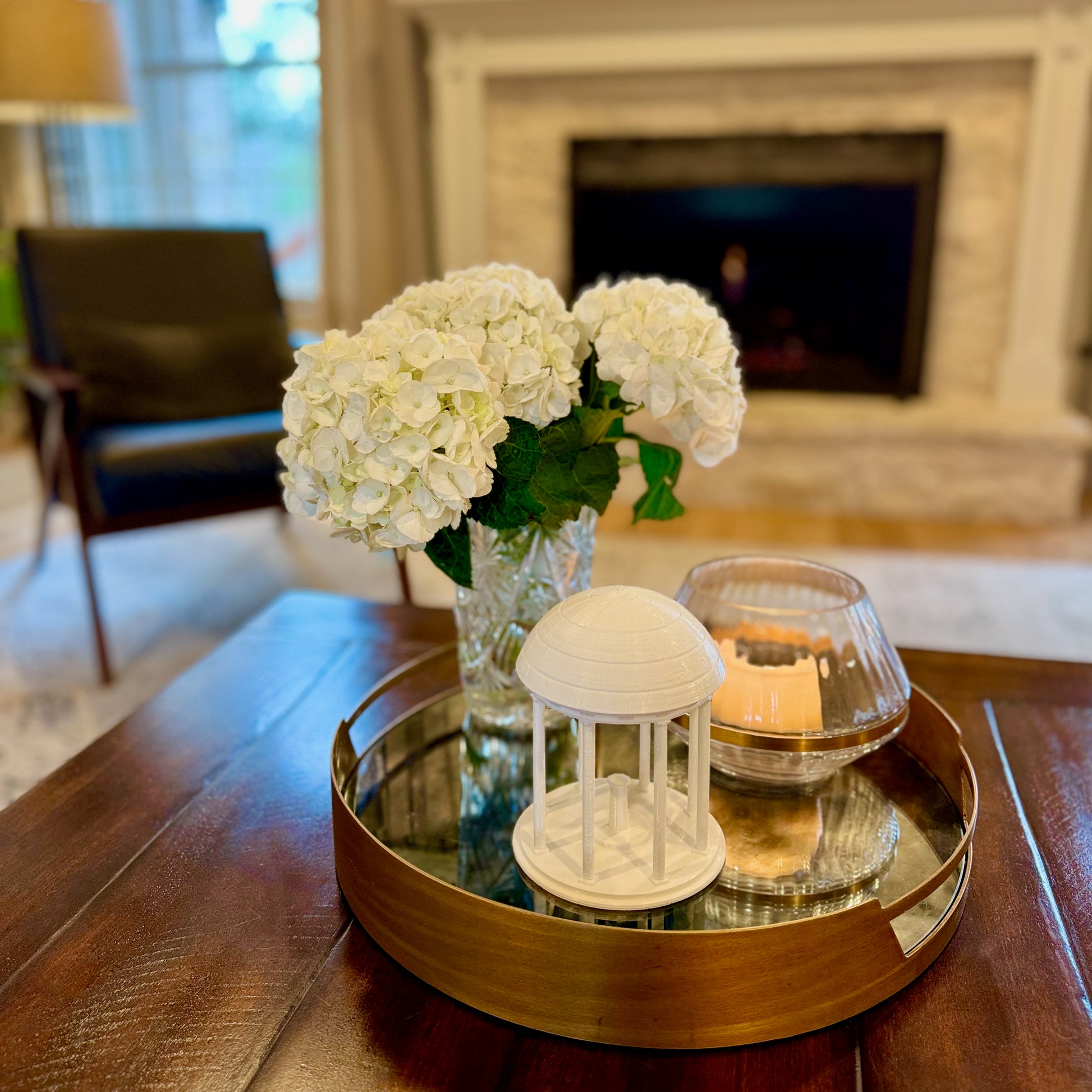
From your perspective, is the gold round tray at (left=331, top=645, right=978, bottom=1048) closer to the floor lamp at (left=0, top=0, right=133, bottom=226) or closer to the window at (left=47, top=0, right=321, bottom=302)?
the floor lamp at (left=0, top=0, right=133, bottom=226)

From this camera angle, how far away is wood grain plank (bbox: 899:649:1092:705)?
3.79ft

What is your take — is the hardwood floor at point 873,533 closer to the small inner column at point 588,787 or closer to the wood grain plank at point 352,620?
the wood grain plank at point 352,620

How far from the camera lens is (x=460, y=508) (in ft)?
2.51

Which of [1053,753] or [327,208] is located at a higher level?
[327,208]

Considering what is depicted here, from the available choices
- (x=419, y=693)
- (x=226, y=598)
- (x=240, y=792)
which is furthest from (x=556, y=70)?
(x=240, y=792)

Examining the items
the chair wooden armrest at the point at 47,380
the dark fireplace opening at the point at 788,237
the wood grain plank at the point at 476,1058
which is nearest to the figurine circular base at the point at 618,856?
the wood grain plank at the point at 476,1058

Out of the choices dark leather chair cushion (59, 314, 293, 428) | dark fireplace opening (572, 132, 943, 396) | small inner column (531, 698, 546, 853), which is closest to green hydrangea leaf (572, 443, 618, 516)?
small inner column (531, 698, 546, 853)

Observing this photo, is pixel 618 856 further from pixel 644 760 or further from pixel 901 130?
pixel 901 130

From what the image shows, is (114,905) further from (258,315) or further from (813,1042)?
(258,315)

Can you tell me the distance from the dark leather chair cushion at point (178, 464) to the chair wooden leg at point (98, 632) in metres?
0.11

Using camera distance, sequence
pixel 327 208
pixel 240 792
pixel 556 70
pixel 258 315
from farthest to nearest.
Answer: pixel 327 208 < pixel 556 70 < pixel 258 315 < pixel 240 792

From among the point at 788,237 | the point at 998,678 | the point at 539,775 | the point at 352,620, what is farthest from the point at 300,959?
the point at 788,237

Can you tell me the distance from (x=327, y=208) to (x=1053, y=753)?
3301 millimetres

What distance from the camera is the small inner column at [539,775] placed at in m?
0.76
